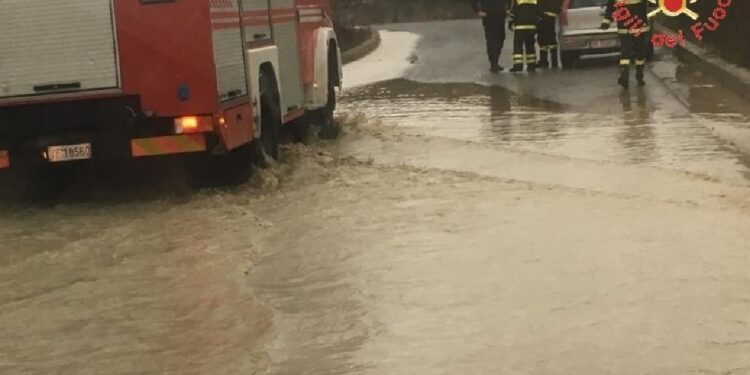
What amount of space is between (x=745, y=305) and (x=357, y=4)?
37808 mm

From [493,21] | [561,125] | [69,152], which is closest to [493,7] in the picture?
[493,21]

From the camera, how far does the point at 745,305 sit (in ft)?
22.0

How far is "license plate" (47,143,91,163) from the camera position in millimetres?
10430

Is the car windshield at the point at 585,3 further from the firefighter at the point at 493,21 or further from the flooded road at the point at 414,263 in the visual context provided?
the flooded road at the point at 414,263

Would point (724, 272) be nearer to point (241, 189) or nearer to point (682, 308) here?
point (682, 308)

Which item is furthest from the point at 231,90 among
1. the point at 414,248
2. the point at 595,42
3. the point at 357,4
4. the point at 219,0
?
the point at 357,4

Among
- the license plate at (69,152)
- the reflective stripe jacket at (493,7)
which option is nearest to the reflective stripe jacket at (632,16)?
the reflective stripe jacket at (493,7)

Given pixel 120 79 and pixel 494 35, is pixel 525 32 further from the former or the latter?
pixel 120 79

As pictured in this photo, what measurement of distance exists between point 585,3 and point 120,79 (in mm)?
14051

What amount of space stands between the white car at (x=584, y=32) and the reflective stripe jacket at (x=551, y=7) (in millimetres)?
122

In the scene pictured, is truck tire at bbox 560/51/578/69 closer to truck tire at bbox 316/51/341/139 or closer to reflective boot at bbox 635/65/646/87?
reflective boot at bbox 635/65/646/87

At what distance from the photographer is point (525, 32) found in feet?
72.7

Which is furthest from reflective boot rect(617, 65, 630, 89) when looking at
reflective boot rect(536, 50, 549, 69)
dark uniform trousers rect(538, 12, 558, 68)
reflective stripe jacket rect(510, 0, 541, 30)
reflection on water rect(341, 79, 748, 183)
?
reflective boot rect(536, 50, 549, 69)

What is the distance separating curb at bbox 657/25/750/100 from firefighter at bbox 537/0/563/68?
223 cm
